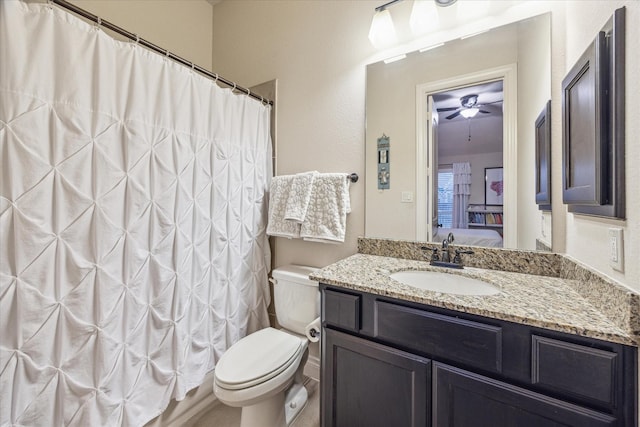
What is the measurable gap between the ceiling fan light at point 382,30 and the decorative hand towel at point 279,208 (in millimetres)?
912

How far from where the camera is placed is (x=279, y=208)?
174 centimetres

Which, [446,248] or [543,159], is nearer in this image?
[543,159]

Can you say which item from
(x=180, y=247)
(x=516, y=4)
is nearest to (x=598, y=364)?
(x=516, y=4)

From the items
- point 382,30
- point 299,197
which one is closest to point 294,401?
point 299,197

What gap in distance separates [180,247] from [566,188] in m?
1.70

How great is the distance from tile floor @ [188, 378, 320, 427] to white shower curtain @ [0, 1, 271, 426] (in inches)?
11.1

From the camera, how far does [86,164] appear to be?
102 centimetres

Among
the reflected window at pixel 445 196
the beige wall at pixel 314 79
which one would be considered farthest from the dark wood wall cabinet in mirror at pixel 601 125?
the beige wall at pixel 314 79

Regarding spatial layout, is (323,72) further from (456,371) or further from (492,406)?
(492,406)

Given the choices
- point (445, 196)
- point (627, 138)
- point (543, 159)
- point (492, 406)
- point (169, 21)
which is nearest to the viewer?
point (627, 138)

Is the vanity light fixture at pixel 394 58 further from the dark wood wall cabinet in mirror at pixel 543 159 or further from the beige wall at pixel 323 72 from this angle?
the dark wood wall cabinet in mirror at pixel 543 159

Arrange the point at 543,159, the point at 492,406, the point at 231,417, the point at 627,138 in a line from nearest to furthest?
the point at 627,138
the point at 492,406
the point at 543,159
the point at 231,417

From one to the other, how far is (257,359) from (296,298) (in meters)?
0.40

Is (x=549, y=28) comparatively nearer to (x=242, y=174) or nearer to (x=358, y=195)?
(x=358, y=195)
